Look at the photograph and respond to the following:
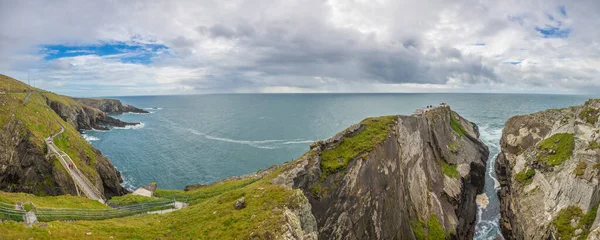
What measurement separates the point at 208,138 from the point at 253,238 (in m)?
110

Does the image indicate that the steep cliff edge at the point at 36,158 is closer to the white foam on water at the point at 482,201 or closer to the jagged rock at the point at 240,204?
the jagged rock at the point at 240,204

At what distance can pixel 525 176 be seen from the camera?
168 feet

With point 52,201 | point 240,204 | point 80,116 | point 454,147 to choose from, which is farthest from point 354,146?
point 80,116

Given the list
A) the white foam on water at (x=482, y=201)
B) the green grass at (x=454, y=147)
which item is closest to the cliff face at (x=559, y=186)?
the white foam on water at (x=482, y=201)

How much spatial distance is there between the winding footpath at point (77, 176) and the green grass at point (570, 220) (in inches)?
2605

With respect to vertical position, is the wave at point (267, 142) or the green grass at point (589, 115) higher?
the green grass at point (589, 115)

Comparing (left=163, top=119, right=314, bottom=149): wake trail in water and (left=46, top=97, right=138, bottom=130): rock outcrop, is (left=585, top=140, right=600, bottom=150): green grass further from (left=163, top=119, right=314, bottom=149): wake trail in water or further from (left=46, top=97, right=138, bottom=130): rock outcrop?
(left=46, top=97, right=138, bottom=130): rock outcrop

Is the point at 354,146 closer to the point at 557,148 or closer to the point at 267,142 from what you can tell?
the point at 557,148

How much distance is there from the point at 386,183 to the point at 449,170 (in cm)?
2642

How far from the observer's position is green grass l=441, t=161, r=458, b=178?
59.2 meters

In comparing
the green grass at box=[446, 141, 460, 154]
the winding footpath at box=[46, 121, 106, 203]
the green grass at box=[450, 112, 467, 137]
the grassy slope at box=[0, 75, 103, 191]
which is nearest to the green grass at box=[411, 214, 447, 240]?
the green grass at box=[446, 141, 460, 154]

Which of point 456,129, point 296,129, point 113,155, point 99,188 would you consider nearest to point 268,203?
point 99,188

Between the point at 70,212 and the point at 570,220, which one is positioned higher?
the point at 70,212

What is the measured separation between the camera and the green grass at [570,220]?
34259mm
